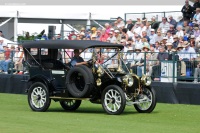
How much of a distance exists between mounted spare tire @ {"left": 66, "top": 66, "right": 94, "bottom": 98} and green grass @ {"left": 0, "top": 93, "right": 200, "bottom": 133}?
0.56 metres

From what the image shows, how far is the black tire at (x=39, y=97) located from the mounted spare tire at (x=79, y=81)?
0.67 metres

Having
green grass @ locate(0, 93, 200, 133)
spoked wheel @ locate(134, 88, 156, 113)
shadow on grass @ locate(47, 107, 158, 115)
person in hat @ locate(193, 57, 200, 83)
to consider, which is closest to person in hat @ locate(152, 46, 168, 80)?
person in hat @ locate(193, 57, 200, 83)

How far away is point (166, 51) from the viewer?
82.7ft

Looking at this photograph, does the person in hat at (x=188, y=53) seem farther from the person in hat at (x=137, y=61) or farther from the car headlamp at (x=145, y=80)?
the car headlamp at (x=145, y=80)

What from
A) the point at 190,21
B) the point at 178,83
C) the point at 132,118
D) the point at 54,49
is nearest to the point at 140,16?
the point at 190,21

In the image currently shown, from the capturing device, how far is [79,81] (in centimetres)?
1925

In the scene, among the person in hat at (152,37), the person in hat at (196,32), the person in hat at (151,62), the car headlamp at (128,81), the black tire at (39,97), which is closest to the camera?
the car headlamp at (128,81)

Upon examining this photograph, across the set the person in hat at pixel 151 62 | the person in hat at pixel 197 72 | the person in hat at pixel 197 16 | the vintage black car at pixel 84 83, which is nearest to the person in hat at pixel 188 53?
the person in hat at pixel 197 72

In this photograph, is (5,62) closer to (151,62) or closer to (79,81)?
(151,62)

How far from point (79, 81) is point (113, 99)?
1241 mm

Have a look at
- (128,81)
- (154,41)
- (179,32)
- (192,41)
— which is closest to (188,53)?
(192,41)

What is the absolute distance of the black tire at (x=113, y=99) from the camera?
18188 millimetres

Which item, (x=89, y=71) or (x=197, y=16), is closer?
(x=89, y=71)

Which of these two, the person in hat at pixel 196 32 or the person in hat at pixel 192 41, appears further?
the person in hat at pixel 196 32
